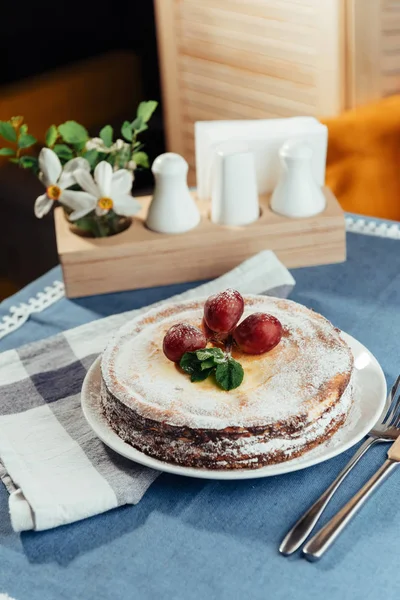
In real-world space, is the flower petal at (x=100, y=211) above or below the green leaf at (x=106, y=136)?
below

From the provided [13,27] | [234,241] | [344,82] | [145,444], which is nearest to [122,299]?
[234,241]

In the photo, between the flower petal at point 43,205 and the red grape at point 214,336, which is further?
the flower petal at point 43,205

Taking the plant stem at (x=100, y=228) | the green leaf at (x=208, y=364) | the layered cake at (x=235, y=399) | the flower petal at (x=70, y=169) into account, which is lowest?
the plant stem at (x=100, y=228)

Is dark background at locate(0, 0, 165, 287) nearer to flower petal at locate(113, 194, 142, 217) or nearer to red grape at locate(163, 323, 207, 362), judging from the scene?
flower petal at locate(113, 194, 142, 217)

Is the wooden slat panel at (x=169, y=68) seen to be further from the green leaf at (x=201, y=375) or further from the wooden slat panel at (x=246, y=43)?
the green leaf at (x=201, y=375)

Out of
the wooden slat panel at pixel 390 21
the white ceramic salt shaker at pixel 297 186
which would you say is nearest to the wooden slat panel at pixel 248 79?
the wooden slat panel at pixel 390 21

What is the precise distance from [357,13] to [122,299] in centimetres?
92

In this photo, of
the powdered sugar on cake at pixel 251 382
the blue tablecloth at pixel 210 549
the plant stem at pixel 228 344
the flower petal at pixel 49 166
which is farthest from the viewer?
the flower petal at pixel 49 166

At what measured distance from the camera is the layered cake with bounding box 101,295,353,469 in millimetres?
946

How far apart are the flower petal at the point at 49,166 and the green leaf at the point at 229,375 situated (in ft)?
1.96

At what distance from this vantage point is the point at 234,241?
1.52 m

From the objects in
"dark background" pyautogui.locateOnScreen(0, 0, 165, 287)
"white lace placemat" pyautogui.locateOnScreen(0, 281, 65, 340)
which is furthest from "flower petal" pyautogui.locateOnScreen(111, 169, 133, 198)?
"dark background" pyautogui.locateOnScreen(0, 0, 165, 287)

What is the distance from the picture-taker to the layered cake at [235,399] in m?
0.95

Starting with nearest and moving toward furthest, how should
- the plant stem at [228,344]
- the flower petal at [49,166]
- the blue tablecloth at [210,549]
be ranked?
the blue tablecloth at [210,549], the plant stem at [228,344], the flower petal at [49,166]
